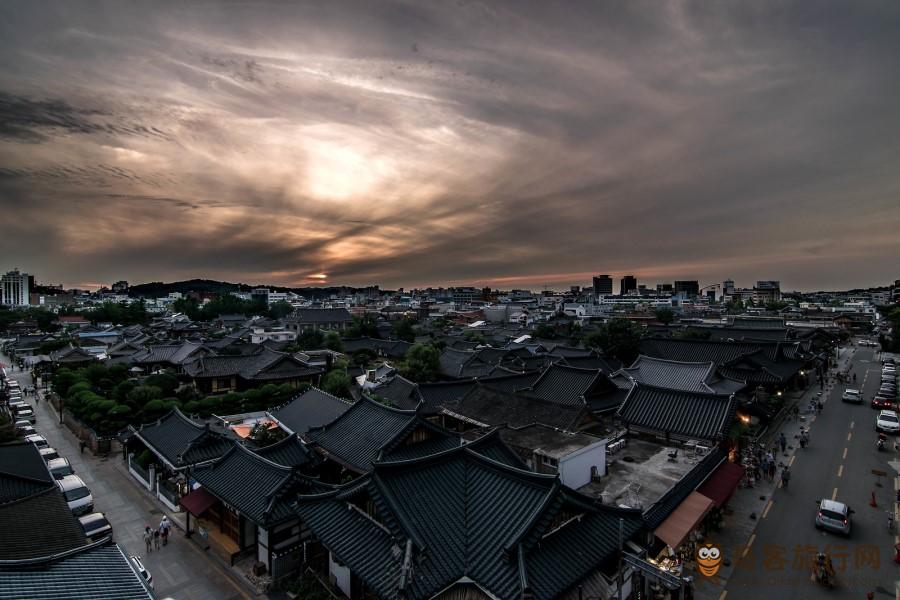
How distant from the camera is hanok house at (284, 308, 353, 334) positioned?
4673 inches

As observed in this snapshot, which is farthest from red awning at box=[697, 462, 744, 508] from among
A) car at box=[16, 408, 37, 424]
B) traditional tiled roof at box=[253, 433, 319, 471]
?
car at box=[16, 408, 37, 424]

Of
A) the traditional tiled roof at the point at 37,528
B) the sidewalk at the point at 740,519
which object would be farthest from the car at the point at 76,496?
the sidewalk at the point at 740,519

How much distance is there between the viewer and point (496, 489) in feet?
50.6

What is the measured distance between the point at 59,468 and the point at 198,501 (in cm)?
1819

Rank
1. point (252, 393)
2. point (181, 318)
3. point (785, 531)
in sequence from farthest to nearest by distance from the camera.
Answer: point (181, 318) → point (252, 393) → point (785, 531)

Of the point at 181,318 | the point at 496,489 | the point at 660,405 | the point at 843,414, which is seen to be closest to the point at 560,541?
the point at 496,489

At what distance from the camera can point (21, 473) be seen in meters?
24.9

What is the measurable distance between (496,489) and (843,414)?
50375 mm

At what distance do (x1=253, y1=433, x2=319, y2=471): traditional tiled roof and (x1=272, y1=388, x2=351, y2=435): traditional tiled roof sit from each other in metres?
7.50

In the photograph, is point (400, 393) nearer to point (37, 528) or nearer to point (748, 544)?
point (37, 528)

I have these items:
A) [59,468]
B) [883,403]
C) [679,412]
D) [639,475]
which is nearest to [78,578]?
[639,475]

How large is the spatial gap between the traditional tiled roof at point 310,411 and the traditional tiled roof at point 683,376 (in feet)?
85.9

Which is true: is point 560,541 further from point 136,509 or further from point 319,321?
point 319,321

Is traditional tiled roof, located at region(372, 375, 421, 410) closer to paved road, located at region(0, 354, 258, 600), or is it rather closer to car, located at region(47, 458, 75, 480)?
paved road, located at region(0, 354, 258, 600)
